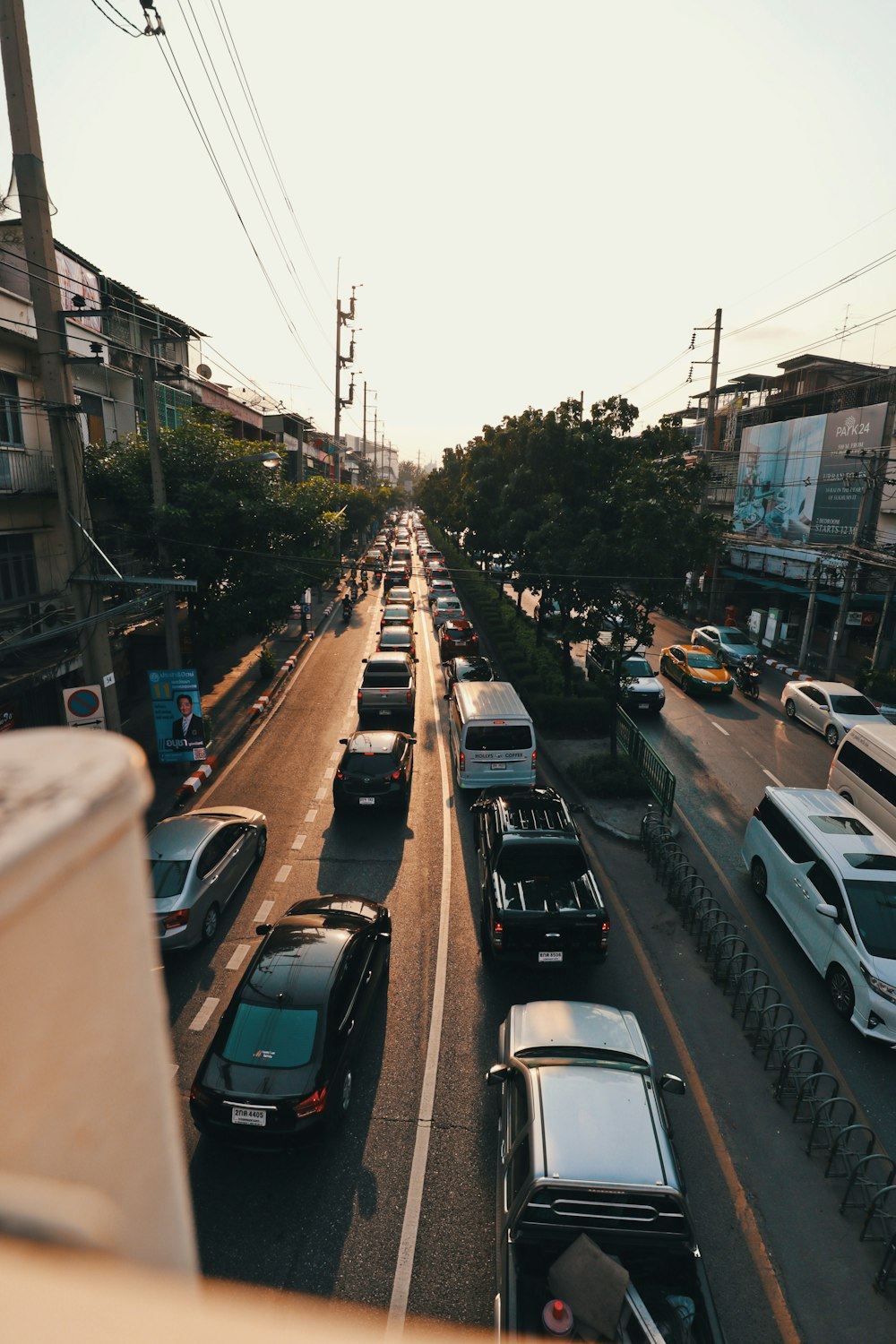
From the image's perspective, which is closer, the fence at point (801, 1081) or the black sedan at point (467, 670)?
the fence at point (801, 1081)

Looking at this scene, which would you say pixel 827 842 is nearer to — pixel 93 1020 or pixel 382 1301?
pixel 382 1301

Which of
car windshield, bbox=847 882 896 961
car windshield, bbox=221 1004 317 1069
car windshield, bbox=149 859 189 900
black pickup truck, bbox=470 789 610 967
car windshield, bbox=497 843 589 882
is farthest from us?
car windshield, bbox=497 843 589 882

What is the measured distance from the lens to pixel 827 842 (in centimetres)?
1065

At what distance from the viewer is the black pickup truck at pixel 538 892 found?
9.57 meters

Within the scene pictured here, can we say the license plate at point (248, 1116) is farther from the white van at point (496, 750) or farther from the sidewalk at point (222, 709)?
the white van at point (496, 750)

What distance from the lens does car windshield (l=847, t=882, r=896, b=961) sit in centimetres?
926

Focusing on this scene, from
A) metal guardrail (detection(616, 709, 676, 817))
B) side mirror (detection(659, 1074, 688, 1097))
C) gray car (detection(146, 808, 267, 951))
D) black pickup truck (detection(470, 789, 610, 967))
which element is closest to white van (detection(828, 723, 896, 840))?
metal guardrail (detection(616, 709, 676, 817))

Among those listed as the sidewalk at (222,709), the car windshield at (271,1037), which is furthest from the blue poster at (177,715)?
the car windshield at (271,1037)

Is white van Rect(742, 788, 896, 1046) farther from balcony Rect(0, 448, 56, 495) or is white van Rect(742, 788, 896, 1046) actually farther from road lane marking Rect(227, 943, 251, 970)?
balcony Rect(0, 448, 56, 495)

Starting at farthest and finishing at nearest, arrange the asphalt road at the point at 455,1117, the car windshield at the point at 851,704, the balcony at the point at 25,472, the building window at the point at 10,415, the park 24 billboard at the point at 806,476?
the park 24 billboard at the point at 806,476 < the car windshield at the point at 851,704 < the building window at the point at 10,415 < the balcony at the point at 25,472 < the asphalt road at the point at 455,1117

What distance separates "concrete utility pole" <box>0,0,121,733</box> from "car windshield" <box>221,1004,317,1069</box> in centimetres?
696

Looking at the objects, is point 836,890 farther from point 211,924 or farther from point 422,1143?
point 211,924

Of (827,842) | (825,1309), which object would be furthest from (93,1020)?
(827,842)

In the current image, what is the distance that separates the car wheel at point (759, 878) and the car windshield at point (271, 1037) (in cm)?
799
